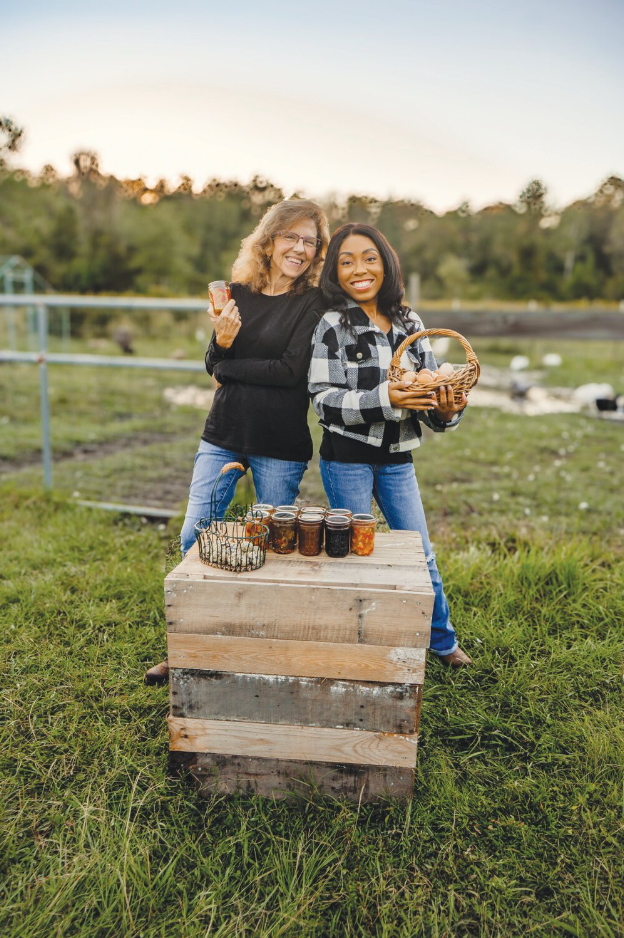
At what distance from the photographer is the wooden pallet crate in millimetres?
1923

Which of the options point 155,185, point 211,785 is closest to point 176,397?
point 211,785

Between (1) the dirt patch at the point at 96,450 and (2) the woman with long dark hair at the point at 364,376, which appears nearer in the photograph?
(2) the woman with long dark hair at the point at 364,376

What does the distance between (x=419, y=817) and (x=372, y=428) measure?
1.27 metres

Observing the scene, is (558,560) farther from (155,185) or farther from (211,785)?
(155,185)

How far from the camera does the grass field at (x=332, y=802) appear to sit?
1723 mm

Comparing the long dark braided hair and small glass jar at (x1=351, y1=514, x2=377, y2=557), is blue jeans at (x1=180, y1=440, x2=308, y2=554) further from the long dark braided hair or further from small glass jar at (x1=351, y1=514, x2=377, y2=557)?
the long dark braided hair

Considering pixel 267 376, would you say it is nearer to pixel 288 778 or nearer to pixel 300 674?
pixel 300 674

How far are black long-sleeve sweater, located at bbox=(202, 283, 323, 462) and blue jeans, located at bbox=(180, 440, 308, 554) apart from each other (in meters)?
0.04

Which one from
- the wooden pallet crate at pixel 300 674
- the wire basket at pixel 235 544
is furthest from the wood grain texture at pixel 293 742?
the wire basket at pixel 235 544

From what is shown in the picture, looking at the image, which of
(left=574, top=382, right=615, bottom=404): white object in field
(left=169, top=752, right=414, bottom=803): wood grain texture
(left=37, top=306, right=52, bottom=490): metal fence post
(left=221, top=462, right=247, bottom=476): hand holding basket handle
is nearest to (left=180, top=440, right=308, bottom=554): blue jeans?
(left=221, top=462, right=247, bottom=476): hand holding basket handle

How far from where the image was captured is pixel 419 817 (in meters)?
2.02

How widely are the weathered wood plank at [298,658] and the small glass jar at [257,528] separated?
0.99ft

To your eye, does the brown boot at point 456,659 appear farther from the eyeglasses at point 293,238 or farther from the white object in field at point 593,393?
the white object in field at point 593,393

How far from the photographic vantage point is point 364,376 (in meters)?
2.27
